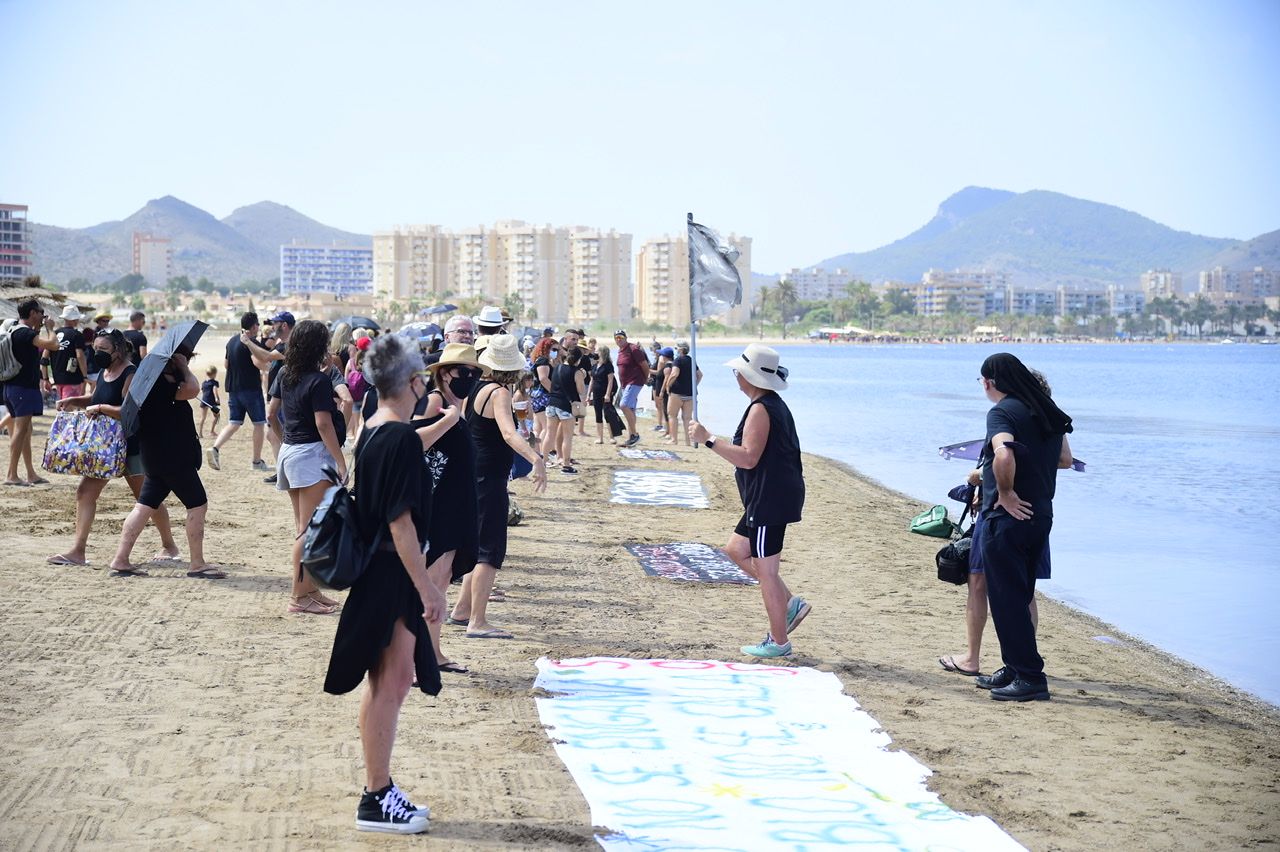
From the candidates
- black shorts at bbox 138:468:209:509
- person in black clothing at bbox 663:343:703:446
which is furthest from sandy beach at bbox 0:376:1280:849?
person in black clothing at bbox 663:343:703:446

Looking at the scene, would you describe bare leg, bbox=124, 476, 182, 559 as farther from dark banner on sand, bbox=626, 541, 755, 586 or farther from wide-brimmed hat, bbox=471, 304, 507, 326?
dark banner on sand, bbox=626, 541, 755, 586

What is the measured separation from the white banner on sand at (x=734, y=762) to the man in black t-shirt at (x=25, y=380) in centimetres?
779

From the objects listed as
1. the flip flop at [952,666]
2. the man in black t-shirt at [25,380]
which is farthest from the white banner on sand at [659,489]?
the flip flop at [952,666]

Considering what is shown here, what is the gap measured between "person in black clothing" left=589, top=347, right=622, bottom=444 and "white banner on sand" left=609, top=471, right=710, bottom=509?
343 centimetres

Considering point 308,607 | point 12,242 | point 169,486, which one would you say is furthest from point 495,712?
point 12,242

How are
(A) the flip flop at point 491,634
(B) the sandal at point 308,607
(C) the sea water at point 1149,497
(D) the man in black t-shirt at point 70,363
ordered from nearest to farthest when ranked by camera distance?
(A) the flip flop at point 491,634
(B) the sandal at point 308,607
(C) the sea water at point 1149,497
(D) the man in black t-shirt at point 70,363

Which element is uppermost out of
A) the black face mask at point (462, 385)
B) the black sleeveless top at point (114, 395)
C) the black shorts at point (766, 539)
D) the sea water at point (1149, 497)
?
the black face mask at point (462, 385)

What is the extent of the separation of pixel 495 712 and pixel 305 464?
7.76ft

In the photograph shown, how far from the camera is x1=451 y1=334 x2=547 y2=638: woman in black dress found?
6.84 metres

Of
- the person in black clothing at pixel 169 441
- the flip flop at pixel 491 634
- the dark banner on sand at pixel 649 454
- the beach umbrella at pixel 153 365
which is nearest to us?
the flip flop at pixel 491 634

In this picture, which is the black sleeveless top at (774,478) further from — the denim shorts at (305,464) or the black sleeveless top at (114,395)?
the black sleeveless top at (114,395)

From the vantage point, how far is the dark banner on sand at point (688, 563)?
31.9ft

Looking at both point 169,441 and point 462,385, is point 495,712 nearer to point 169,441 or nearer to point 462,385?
point 462,385

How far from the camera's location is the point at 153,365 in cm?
799
